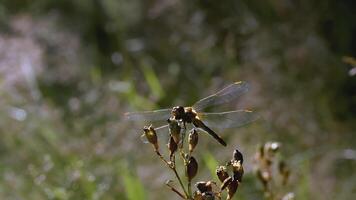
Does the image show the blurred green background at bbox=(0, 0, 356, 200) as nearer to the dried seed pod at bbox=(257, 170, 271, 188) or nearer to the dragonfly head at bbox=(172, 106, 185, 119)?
the dried seed pod at bbox=(257, 170, 271, 188)

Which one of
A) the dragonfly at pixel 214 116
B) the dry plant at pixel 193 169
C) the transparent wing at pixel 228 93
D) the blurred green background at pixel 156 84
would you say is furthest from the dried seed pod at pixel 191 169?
the blurred green background at pixel 156 84

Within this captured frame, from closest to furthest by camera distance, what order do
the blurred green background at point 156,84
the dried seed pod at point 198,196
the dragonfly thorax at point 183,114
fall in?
the dried seed pod at point 198,196 → the dragonfly thorax at point 183,114 → the blurred green background at point 156,84

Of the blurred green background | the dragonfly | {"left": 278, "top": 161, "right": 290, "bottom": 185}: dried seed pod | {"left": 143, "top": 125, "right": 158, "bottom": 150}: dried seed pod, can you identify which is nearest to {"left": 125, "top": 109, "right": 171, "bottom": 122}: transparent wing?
the dragonfly

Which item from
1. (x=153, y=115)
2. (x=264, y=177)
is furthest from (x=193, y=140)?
(x=264, y=177)

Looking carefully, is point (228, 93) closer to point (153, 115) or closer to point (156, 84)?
point (153, 115)

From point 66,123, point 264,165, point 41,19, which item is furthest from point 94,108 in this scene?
point 264,165

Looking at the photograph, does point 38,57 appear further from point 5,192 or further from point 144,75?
point 5,192

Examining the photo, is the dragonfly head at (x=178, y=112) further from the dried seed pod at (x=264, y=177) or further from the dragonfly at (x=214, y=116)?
the dried seed pod at (x=264, y=177)
